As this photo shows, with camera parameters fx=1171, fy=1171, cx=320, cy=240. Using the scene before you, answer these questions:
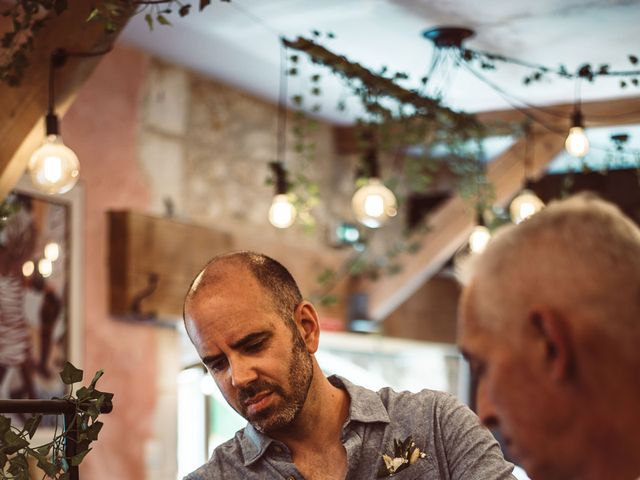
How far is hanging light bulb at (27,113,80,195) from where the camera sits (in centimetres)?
415

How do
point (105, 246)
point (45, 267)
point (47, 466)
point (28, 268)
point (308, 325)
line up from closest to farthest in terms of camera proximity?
point (47, 466) → point (308, 325) → point (28, 268) → point (45, 267) → point (105, 246)

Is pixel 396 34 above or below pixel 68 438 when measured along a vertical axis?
above

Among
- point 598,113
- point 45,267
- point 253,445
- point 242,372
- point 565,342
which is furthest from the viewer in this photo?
point 598,113

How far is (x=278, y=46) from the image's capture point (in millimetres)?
5941

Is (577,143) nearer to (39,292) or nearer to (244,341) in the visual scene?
(39,292)

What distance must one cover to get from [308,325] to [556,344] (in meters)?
1.46

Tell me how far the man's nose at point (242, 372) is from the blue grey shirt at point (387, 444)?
0.16m

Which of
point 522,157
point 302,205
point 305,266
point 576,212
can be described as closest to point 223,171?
point 302,205

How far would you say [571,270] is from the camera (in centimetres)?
113

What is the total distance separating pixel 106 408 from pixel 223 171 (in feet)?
15.2

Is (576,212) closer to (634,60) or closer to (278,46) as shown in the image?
(634,60)

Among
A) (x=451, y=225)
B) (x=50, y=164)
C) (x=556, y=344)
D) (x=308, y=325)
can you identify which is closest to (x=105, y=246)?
(x=50, y=164)

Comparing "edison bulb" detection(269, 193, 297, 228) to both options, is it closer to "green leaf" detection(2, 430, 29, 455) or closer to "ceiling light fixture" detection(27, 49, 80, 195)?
"ceiling light fixture" detection(27, 49, 80, 195)

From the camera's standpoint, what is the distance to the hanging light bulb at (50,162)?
163 inches
